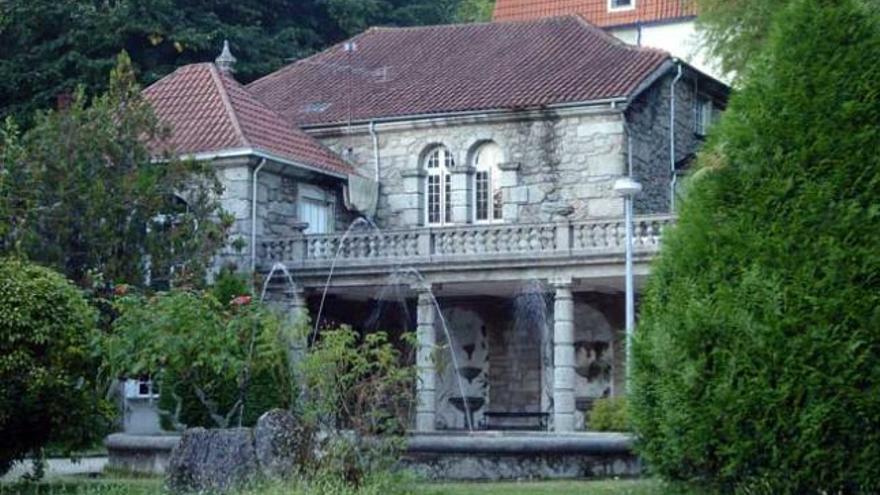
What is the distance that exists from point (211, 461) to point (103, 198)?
478 inches

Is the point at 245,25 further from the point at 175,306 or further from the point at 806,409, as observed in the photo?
the point at 806,409

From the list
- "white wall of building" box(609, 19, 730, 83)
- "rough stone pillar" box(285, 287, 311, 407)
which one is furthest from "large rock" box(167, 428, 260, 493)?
"white wall of building" box(609, 19, 730, 83)

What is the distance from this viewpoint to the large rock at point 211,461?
15188 millimetres

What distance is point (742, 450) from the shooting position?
11.7 m

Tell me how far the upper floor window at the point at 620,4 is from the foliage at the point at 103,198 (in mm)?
23661

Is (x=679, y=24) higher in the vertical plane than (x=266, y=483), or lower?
higher

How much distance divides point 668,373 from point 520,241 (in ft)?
58.9

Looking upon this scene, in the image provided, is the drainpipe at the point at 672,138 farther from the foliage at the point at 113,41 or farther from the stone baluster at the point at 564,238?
the foliage at the point at 113,41

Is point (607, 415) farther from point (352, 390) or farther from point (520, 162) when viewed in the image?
point (352, 390)

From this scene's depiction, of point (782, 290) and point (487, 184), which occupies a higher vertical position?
point (487, 184)

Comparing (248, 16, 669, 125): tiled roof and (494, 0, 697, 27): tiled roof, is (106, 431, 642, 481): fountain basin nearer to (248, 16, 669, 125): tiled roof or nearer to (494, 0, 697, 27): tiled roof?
(248, 16, 669, 125): tiled roof

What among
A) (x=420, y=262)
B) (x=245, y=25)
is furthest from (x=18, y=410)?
(x=245, y=25)

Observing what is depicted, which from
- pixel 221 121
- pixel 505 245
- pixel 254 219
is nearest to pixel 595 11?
pixel 221 121

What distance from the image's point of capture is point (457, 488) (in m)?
16.6
